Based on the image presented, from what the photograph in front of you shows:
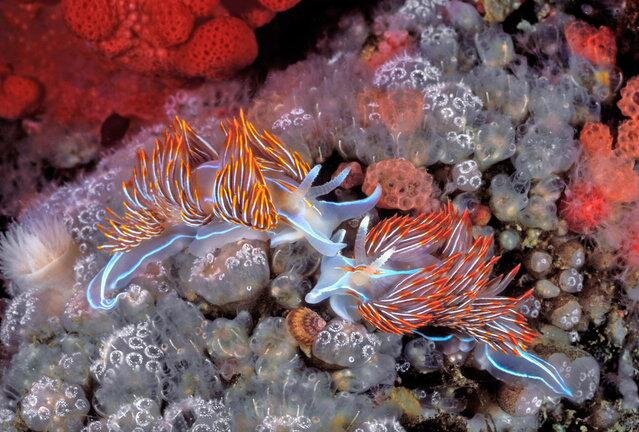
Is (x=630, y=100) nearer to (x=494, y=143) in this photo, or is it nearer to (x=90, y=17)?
(x=494, y=143)

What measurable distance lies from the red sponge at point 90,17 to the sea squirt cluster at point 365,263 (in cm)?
107

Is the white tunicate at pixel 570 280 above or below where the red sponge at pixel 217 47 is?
below

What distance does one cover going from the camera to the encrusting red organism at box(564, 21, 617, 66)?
4.05m

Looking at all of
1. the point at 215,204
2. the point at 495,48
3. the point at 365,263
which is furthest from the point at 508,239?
the point at 215,204

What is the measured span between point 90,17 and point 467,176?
286 cm

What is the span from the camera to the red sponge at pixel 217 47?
434 cm

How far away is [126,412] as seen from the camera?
3080 mm

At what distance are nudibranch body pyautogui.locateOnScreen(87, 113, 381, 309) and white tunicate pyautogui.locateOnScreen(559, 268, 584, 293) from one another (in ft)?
4.69

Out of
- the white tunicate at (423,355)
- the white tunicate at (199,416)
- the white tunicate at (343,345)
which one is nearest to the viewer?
the white tunicate at (199,416)

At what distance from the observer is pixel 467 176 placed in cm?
365

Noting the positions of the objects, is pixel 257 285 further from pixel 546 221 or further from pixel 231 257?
pixel 546 221

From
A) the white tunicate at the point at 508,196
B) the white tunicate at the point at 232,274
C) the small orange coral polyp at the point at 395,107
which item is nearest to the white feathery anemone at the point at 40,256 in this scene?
the white tunicate at the point at 232,274

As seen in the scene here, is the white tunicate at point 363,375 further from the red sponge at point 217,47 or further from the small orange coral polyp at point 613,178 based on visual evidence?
the red sponge at point 217,47

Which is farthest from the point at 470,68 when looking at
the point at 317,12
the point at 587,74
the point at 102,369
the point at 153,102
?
the point at 102,369
